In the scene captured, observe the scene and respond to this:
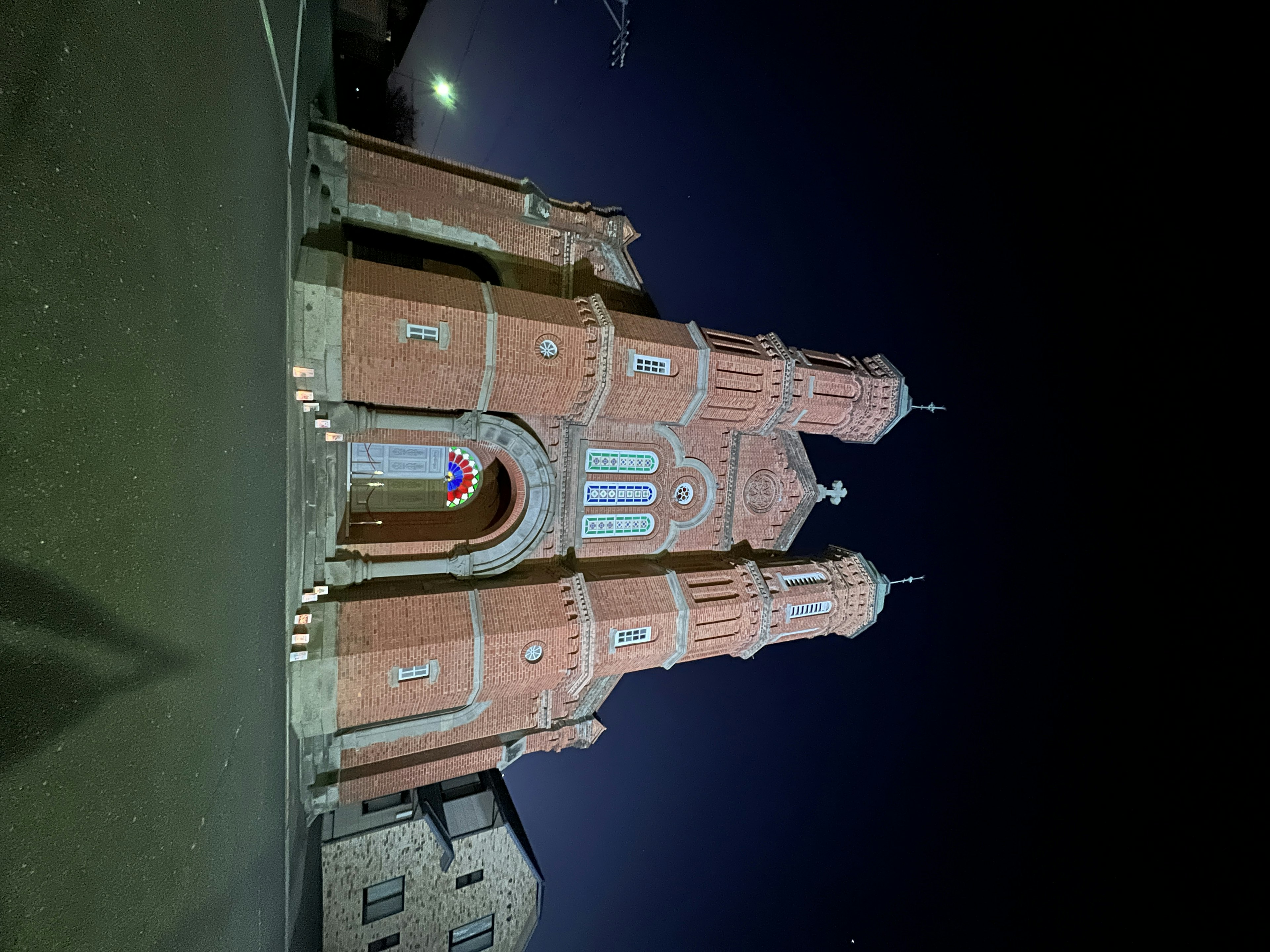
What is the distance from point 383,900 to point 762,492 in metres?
15.2

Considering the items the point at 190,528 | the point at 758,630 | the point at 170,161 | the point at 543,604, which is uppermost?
the point at 170,161

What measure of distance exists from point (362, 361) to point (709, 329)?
8675mm

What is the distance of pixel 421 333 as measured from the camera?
10.6 meters

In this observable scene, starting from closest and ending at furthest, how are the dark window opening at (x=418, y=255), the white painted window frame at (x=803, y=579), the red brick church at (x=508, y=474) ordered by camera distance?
the red brick church at (x=508, y=474) → the dark window opening at (x=418, y=255) → the white painted window frame at (x=803, y=579)

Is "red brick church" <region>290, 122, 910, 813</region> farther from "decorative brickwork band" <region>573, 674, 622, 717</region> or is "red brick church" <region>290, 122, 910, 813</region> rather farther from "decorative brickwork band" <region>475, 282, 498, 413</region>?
"decorative brickwork band" <region>573, 674, 622, 717</region>

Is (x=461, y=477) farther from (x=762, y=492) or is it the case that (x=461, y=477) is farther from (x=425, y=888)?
(x=425, y=888)

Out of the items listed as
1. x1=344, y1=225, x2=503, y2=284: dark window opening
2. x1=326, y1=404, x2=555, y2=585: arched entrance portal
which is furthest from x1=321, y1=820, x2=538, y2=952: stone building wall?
x1=344, y1=225, x2=503, y2=284: dark window opening

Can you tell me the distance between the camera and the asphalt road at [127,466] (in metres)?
2.81

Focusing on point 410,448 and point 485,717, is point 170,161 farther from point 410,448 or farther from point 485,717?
point 485,717

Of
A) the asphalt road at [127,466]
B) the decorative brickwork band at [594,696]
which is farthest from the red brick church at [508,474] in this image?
the asphalt road at [127,466]

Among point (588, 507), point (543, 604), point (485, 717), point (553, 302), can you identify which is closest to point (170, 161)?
point (553, 302)

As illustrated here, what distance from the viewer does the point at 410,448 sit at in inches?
507

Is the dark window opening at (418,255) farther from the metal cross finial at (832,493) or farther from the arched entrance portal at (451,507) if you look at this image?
the metal cross finial at (832,493)

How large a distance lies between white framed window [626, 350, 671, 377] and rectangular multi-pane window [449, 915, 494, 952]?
15.8m
